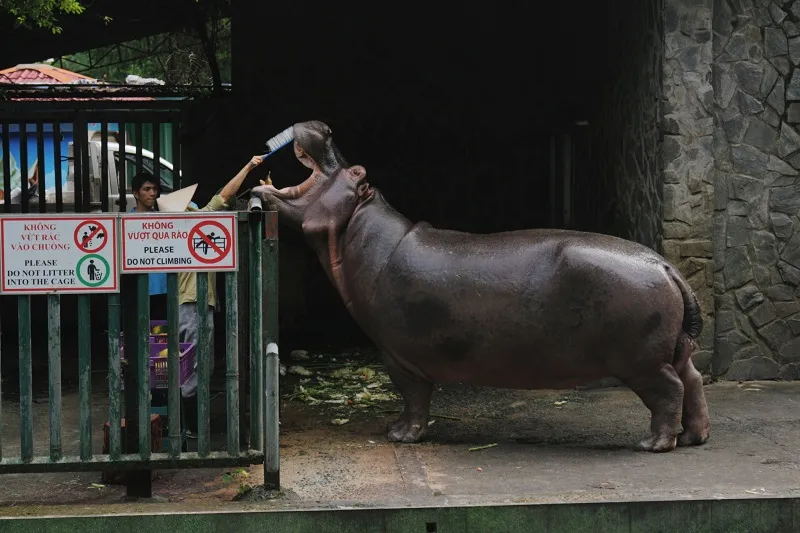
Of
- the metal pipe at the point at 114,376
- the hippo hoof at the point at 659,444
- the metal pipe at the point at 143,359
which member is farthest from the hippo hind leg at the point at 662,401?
the metal pipe at the point at 114,376

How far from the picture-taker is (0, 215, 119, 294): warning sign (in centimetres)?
595

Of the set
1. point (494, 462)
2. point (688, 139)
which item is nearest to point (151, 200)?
point (494, 462)

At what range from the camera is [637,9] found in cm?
959

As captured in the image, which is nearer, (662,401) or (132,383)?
(132,383)

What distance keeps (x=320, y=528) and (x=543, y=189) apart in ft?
26.1

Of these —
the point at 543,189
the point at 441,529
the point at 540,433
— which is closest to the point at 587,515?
the point at 441,529

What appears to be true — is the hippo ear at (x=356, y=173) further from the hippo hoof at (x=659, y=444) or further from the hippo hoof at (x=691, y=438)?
the hippo hoof at (x=691, y=438)

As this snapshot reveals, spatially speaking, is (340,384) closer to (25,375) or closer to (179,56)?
(25,375)

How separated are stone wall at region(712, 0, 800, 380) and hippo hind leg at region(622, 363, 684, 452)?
2300mm

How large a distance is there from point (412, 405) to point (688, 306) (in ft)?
6.15

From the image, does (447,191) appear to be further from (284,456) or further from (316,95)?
(284,456)

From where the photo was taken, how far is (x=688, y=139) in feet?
29.2

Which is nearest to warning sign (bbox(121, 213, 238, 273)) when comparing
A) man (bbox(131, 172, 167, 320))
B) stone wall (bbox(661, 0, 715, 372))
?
man (bbox(131, 172, 167, 320))

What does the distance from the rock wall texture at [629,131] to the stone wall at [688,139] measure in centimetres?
12
